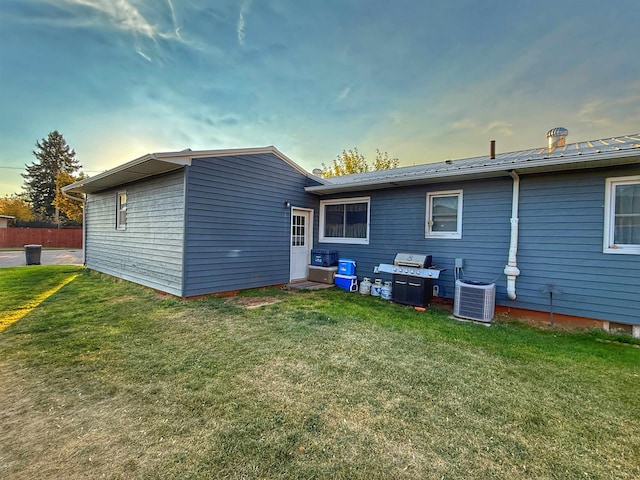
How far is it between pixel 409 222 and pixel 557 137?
3719 millimetres

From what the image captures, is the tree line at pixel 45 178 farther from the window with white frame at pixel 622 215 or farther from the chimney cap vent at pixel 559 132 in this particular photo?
the window with white frame at pixel 622 215

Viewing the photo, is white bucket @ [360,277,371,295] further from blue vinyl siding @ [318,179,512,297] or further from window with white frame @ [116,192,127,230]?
window with white frame @ [116,192,127,230]

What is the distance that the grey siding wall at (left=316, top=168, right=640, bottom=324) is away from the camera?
4.39 metres

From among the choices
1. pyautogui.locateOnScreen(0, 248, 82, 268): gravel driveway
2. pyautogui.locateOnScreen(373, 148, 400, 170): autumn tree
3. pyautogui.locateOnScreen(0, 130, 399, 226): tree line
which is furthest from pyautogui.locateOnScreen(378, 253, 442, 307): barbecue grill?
pyautogui.locateOnScreen(0, 130, 399, 226): tree line

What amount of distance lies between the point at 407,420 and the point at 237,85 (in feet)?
31.3

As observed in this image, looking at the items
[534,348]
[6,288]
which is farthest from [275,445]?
[6,288]

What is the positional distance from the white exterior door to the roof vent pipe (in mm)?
6160

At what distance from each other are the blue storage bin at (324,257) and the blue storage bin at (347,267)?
37cm

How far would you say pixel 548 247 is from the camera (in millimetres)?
4902

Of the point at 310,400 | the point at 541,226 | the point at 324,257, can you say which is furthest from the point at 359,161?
the point at 310,400

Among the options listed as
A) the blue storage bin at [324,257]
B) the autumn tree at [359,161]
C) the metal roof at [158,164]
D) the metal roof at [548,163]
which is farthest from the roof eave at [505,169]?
the autumn tree at [359,161]

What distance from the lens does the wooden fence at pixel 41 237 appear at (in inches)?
795

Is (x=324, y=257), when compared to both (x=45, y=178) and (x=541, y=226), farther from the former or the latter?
(x=45, y=178)

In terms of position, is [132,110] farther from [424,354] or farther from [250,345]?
[424,354]
